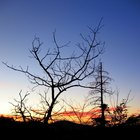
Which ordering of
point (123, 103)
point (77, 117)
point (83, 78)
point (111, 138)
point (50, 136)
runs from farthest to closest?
point (123, 103), point (77, 117), point (83, 78), point (50, 136), point (111, 138)

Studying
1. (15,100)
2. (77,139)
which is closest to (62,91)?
(15,100)

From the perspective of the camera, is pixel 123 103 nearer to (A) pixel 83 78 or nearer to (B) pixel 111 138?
(A) pixel 83 78

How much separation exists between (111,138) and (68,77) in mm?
8117

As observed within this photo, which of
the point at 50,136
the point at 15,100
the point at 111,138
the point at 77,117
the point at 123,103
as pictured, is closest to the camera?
the point at 111,138

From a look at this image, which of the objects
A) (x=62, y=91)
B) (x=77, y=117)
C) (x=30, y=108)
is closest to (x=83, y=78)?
(x=62, y=91)

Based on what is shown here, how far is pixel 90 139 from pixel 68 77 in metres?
8.00

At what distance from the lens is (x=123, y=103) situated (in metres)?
24.8

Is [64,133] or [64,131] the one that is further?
[64,131]

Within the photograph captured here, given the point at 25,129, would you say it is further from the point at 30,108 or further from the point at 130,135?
the point at 30,108

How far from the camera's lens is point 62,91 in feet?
40.0

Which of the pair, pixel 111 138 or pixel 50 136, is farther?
pixel 50 136

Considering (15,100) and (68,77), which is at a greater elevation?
(68,77)

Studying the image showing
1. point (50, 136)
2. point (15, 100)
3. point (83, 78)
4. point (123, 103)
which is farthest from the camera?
point (123, 103)

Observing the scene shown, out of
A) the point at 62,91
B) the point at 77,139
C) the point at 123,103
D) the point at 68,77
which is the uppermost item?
the point at 123,103
